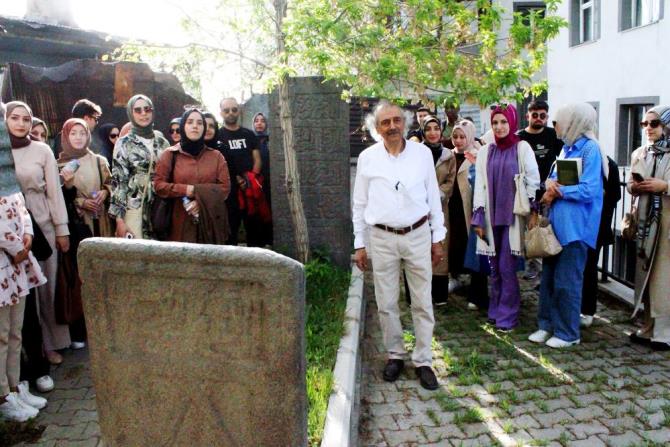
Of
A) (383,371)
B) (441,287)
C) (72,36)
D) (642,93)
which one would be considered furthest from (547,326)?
(642,93)

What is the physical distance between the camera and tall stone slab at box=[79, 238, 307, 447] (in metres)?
2.45

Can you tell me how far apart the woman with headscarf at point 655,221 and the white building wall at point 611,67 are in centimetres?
Answer: 882

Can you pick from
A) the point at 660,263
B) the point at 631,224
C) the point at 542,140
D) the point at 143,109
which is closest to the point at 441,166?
the point at 542,140

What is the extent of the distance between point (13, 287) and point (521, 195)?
4.10 m

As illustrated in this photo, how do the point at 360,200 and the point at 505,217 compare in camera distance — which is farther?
the point at 505,217

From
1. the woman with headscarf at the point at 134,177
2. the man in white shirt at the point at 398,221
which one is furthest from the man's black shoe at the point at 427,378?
the woman with headscarf at the point at 134,177

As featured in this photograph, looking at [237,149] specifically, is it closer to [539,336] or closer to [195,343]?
[539,336]

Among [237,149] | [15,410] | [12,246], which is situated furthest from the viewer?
[237,149]

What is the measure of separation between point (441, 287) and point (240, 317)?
435 cm

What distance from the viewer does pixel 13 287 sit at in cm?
374

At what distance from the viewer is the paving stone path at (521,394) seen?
12.7 feet

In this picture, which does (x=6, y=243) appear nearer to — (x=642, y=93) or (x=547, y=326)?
(x=547, y=326)

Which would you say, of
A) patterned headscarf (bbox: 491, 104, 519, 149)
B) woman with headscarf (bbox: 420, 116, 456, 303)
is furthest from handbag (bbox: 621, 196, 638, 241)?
woman with headscarf (bbox: 420, 116, 456, 303)

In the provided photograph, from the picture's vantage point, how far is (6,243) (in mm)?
3668
